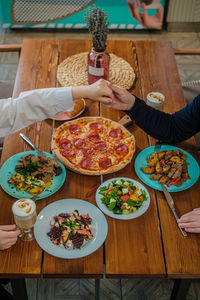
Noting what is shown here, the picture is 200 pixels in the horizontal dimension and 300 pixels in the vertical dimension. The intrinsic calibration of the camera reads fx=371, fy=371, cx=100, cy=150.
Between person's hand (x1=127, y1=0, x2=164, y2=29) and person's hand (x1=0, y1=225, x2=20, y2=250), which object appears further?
person's hand (x1=127, y1=0, x2=164, y2=29)

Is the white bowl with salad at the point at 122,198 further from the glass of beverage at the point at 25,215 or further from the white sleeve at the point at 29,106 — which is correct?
the white sleeve at the point at 29,106

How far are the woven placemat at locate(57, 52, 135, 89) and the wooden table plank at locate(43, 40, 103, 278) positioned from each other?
217mm

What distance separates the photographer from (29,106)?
5.83ft

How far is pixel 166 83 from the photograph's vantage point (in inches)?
92.4

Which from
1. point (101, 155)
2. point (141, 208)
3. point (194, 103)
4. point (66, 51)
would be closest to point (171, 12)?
point (66, 51)

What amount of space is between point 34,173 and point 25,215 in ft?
1.03

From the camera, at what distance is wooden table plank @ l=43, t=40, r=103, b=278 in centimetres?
141

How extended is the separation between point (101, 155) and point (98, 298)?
0.83 meters

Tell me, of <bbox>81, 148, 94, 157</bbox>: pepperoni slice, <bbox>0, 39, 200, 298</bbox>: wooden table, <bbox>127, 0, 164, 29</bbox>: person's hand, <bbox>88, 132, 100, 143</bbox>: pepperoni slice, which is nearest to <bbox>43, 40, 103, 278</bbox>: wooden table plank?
<bbox>0, 39, 200, 298</bbox>: wooden table

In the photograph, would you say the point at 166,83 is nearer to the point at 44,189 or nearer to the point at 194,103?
the point at 194,103

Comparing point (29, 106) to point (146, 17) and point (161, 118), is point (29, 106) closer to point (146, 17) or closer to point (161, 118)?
point (161, 118)

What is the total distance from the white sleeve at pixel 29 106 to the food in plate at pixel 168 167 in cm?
49

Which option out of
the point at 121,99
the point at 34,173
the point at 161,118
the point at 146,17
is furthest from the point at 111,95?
the point at 146,17

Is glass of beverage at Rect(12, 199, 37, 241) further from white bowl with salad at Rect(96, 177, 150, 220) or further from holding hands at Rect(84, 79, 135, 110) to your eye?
holding hands at Rect(84, 79, 135, 110)
